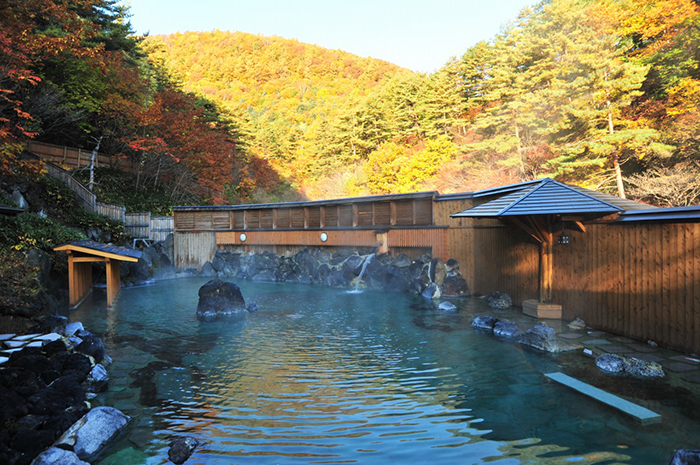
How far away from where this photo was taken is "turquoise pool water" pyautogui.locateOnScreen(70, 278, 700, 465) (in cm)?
510

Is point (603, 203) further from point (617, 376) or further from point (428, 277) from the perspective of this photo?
point (428, 277)

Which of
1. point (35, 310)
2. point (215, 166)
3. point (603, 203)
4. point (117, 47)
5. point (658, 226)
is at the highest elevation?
point (117, 47)

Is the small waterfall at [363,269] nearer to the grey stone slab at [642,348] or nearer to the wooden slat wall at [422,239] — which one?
the wooden slat wall at [422,239]

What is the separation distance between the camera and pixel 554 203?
1022 cm

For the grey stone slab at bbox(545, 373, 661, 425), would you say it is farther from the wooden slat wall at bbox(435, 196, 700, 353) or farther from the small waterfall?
the small waterfall

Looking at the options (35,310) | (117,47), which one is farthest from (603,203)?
(117,47)

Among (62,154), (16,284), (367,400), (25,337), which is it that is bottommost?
(367,400)

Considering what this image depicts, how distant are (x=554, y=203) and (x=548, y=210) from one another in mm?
470

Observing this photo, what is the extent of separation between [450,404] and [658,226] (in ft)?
21.1

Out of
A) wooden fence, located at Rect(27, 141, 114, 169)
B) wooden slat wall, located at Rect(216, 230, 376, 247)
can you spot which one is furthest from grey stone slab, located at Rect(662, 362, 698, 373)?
wooden fence, located at Rect(27, 141, 114, 169)

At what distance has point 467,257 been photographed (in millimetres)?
15719

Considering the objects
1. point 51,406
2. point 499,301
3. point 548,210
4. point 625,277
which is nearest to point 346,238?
point 499,301

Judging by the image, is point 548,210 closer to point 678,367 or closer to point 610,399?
point 678,367

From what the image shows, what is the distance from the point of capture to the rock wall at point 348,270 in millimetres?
16250
